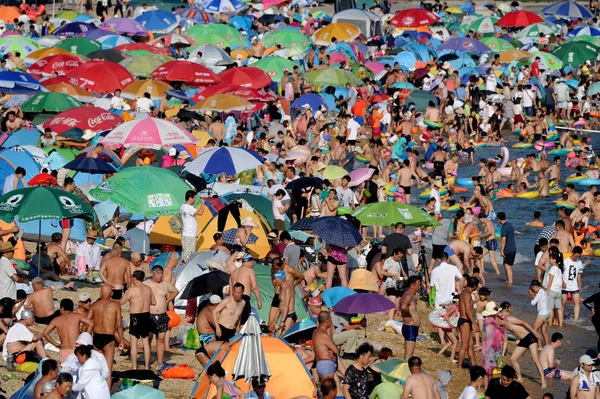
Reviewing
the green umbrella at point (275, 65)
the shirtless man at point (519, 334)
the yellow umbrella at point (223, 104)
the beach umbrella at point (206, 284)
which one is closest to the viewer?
the beach umbrella at point (206, 284)

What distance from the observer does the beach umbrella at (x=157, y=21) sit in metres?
40.0

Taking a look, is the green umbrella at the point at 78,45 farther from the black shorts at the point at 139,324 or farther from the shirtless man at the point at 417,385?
the shirtless man at the point at 417,385

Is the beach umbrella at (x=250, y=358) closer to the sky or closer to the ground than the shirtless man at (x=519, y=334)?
closer to the sky

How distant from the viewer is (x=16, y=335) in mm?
13391

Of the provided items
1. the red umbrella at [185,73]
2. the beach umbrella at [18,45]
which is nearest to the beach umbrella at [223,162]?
the red umbrella at [185,73]

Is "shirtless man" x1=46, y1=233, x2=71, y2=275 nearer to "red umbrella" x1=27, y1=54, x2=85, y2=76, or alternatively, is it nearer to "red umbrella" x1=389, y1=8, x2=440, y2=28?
"red umbrella" x1=27, y1=54, x2=85, y2=76

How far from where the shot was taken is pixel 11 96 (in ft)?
86.5

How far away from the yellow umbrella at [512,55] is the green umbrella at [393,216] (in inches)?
852

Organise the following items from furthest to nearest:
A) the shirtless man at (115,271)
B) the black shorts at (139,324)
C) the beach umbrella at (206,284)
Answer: the shirtless man at (115,271), the beach umbrella at (206,284), the black shorts at (139,324)

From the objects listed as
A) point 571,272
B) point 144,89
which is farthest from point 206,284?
point 144,89

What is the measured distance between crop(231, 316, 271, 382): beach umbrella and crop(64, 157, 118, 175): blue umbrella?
26.0 feet

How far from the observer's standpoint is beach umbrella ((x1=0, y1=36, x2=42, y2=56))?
32.0 m

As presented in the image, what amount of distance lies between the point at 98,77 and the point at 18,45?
516 cm

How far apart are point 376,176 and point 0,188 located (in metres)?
7.04
